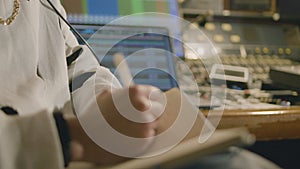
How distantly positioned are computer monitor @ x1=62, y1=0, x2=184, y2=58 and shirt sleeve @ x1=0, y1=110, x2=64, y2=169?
90 cm

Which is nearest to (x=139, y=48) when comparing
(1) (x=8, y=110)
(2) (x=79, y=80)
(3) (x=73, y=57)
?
(3) (x=73, y=57)

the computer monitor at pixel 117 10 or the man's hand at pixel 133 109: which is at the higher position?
the man's hand at pixel 133 109

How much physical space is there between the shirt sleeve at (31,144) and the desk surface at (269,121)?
1.67ft

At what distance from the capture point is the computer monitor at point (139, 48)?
1151 mm

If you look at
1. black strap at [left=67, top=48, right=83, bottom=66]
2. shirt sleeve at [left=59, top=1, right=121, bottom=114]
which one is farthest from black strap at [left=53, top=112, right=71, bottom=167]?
black strap at [left=67, top=48, right=83, bottom=66]

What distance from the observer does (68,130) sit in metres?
0.39

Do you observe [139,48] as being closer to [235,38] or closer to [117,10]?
[117,10]

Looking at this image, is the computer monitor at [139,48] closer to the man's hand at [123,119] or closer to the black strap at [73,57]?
the black strap at [73,57]

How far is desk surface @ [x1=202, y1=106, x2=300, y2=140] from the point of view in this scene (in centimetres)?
88

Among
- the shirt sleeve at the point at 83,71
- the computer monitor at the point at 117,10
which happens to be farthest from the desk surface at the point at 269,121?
the computer monitor at the point at 117,10

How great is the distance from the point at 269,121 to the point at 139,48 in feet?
1.49

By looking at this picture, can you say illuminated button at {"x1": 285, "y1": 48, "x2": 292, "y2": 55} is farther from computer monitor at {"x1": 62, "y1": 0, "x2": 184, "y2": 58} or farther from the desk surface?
the desk surface

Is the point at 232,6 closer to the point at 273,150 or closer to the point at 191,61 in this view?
the point at 191,61

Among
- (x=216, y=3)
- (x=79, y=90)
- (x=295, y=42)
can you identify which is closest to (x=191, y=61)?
(x=216, y=3)
